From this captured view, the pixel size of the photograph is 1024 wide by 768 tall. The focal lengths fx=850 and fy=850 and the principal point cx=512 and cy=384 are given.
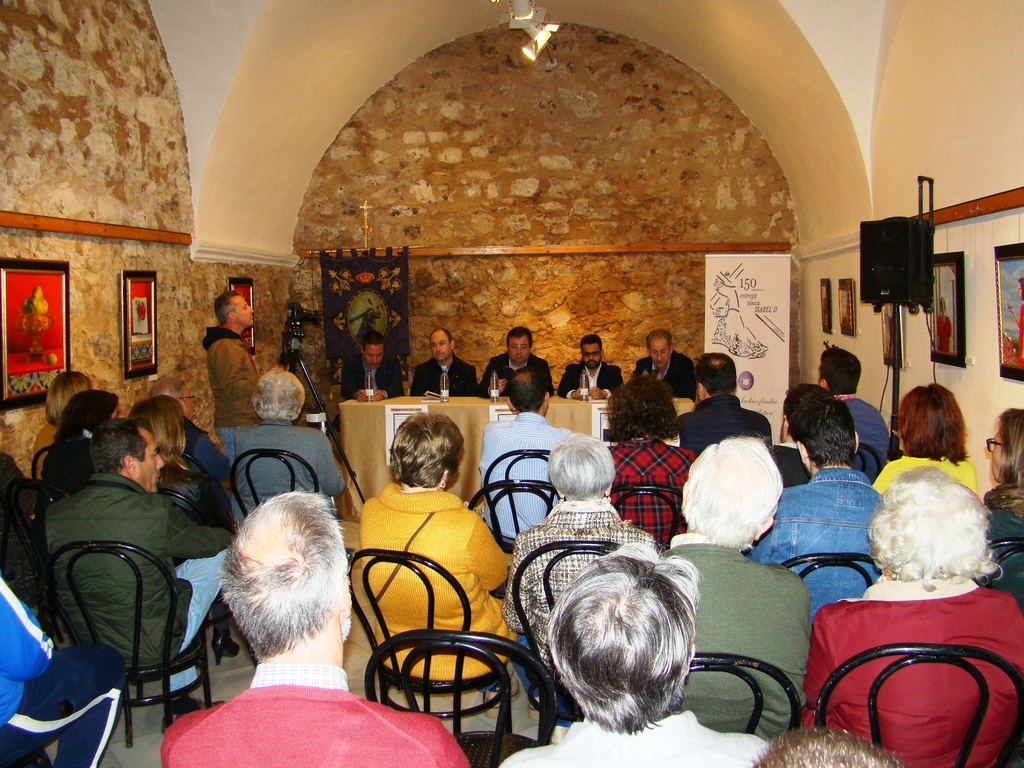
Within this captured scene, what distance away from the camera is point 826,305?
668 cm

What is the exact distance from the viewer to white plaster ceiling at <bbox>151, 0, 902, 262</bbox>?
5.38 m

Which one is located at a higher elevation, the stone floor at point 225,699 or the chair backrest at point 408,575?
the chair backrest at point 408,575

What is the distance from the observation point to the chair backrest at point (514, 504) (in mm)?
3051

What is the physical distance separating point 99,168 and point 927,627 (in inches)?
184

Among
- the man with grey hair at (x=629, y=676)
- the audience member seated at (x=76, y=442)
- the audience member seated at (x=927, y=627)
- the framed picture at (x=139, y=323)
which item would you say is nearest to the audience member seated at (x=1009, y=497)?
the audience member seated at (x=927, y=627)

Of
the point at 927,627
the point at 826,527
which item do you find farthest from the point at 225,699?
the point at 927,627

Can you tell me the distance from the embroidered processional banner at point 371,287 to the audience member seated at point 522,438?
374 centimetres

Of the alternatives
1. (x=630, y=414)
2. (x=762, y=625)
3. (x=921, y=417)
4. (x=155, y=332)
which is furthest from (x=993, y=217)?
(x=155, y=332)

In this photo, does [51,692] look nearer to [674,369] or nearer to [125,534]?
[125,534]

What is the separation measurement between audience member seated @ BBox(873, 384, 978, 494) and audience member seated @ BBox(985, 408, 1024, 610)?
0.83ft

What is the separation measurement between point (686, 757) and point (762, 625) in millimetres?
585

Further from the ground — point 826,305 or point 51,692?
point 826,305

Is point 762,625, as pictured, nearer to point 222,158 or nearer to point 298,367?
point 222,158

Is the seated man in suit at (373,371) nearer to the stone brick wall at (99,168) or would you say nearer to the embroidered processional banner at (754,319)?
the stone brick wall at (99,168)
